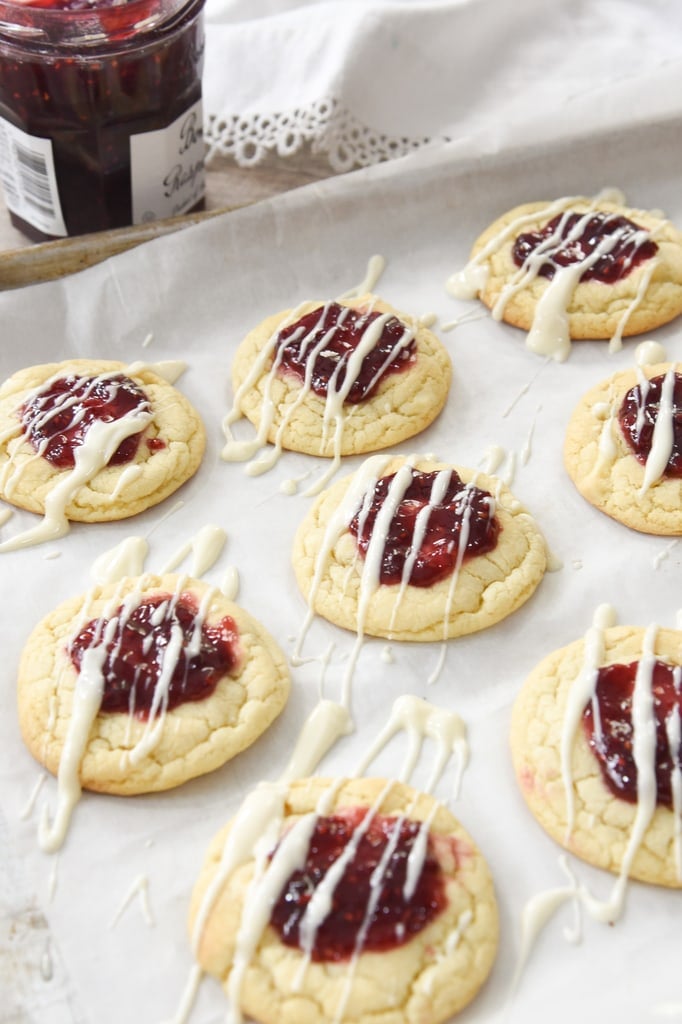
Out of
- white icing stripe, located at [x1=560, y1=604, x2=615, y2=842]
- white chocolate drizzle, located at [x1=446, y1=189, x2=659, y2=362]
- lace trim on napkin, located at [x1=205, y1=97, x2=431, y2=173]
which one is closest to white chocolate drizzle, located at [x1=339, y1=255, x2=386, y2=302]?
white chocolate drizzle, located at [x1=446, y1=189, x2=659, y2=362]

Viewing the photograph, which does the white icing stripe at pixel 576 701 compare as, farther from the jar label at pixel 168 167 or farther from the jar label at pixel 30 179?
the jar label at pixel 30 179

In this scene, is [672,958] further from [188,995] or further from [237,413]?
[237,413]

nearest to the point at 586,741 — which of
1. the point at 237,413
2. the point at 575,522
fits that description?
the point at 575,522

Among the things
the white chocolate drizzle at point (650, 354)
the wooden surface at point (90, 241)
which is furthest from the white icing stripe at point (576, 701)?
the wooden surface at point (90, 241)

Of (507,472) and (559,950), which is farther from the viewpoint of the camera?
(507,472)

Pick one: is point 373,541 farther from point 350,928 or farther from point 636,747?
point 350,928

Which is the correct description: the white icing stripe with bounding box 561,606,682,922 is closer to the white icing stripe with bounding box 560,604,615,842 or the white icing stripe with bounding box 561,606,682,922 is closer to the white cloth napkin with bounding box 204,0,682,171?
the white icing stripe with bounding box 560,604,615,842
